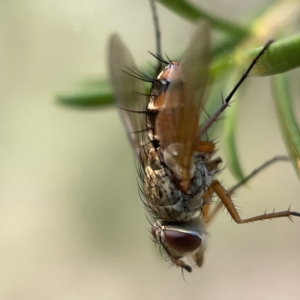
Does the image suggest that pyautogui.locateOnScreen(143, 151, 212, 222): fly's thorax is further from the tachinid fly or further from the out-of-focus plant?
the out-of-focus plant

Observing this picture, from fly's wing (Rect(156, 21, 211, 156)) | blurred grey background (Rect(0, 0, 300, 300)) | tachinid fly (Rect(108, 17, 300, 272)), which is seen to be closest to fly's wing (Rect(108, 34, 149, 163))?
tachinid fly (Rect(108, 17, 300, 272))

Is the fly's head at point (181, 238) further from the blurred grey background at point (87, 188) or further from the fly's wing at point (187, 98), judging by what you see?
the blurred grey background at point (87, 188)

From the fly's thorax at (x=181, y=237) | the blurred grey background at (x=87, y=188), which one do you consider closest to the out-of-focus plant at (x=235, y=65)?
the fly's thorax at (x=181, y=237)

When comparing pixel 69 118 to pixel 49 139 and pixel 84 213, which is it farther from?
pixel 84 213

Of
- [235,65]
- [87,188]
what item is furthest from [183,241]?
[87,188]

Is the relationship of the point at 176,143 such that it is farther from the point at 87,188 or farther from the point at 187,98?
the point at 87,188

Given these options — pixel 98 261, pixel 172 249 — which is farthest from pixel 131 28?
pixel 172 249

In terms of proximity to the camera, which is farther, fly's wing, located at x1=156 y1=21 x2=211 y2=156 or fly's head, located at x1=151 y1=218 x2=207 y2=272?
fly's head, located at x1=151 y1=218 x2=207 y2=272
